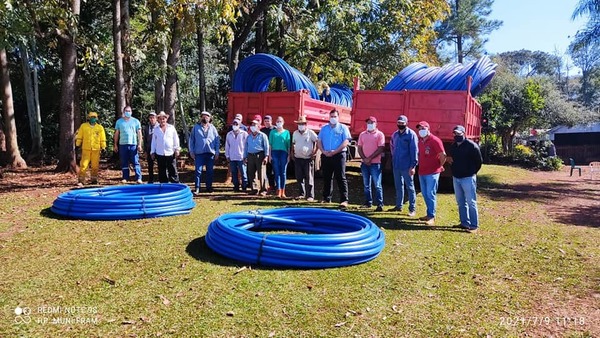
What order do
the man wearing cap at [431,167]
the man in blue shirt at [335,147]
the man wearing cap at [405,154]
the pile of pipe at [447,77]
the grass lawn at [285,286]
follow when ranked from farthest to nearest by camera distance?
the pile of pipe at [447,77]
the man in blue shirt at [335,147]
the man wearing cap at [405,154]
the man wearing cap at [431,167]
the grass lawn at [285,286]

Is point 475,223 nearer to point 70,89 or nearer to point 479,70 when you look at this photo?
point 479,70

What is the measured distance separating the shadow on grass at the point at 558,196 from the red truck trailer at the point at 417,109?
2.24 metres

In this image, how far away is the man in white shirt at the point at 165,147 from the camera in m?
8.76

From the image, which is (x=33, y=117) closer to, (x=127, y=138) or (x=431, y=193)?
(x=127, y=138)

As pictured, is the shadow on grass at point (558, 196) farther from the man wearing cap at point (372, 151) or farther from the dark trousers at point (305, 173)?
the dark trousers at point (305, 173)

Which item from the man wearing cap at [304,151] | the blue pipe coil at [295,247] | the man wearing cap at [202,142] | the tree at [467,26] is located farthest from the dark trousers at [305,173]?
the tree at [467,26]

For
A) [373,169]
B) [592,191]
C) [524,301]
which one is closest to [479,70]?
[373,169]

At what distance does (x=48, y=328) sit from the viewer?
3150 millimetres

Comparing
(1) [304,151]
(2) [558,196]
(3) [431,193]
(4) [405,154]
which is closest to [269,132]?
(1) [304,151]

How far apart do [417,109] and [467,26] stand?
35628 mm

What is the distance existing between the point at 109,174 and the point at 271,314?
960 cm

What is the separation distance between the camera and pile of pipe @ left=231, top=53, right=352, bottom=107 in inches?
419

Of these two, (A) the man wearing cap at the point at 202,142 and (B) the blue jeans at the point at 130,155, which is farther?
(B) the blue jeans at the point at 130,155

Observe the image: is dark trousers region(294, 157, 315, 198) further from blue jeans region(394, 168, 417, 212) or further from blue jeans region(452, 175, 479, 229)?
blue jeans region(452, 175, 479, 229)
